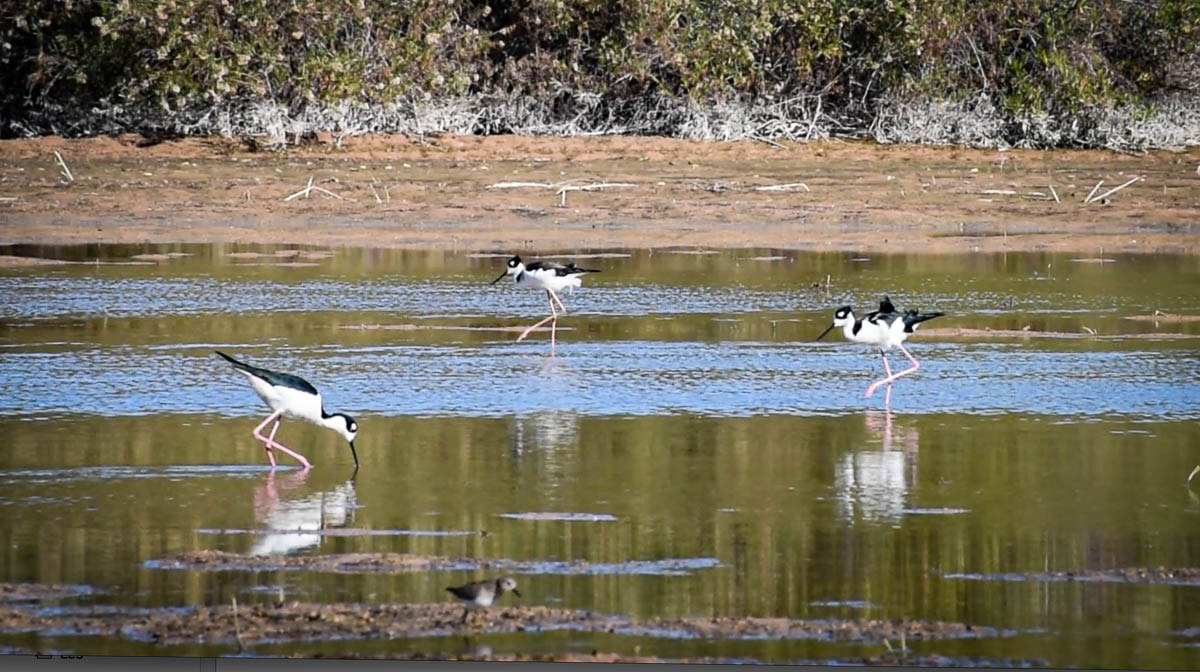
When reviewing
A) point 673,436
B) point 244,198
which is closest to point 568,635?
point 673,436

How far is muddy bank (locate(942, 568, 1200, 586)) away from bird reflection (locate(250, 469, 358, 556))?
8.04 ft

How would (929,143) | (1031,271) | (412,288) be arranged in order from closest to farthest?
(412,288)
(1031,271)
(929,143)

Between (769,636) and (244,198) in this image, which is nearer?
(769,636)

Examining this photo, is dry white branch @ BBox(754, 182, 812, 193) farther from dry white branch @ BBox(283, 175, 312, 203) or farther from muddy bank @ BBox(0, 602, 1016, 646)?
muddy bank @ BBox(0, 602, 1016, 646)

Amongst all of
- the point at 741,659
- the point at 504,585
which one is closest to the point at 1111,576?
the point at 741,659

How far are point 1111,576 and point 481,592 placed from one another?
2254mm

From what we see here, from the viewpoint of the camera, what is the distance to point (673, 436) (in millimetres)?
9750

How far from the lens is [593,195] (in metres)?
21.0

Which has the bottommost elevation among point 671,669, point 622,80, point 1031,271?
point 671,669

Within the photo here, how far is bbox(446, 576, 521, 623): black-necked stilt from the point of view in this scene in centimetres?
657

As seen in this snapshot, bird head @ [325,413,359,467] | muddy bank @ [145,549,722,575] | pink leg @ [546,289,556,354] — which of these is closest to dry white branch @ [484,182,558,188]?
pink leg @ [546,289,556,354]

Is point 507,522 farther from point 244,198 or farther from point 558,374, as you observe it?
point 244,198

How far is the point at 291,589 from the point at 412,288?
29.5 feet

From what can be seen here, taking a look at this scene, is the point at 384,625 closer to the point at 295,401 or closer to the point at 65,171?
the point at 295,401
